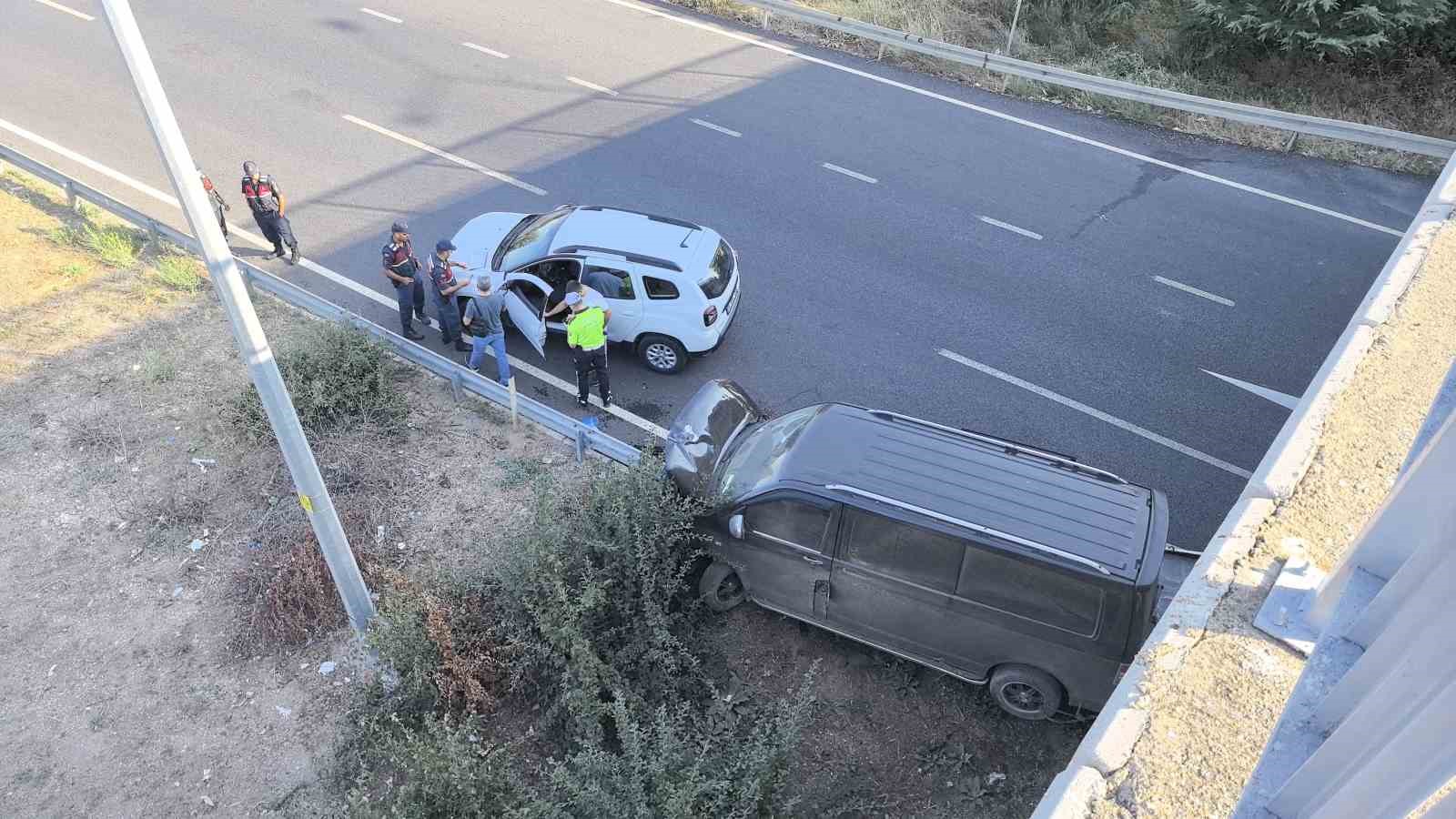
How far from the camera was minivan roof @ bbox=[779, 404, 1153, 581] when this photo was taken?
20.8 feet

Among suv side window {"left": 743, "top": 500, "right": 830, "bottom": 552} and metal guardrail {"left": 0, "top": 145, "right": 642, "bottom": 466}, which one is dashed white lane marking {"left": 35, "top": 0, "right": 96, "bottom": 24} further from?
suv side window {"left": 743, "top": 500, "right": 830, "bottom": 552}

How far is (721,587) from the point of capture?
295 inches

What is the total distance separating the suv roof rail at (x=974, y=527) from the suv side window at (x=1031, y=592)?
12 centimetres

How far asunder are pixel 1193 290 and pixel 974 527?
705 centimetres

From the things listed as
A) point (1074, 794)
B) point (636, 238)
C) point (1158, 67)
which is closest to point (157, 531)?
point (636, 238)

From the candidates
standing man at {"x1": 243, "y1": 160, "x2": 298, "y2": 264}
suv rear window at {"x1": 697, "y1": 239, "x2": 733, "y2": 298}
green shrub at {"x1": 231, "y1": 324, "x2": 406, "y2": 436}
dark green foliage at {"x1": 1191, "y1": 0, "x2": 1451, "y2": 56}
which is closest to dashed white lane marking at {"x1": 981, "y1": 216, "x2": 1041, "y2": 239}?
suv rear window at {"x1": 697, "y1": 239, "x2": 733, "y2": 298}

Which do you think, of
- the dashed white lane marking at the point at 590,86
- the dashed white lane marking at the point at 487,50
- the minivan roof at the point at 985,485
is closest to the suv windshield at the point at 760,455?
the minivan roof at the point at 985,485

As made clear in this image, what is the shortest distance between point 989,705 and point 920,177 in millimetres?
8844

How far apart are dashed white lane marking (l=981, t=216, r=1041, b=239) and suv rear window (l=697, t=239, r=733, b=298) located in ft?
14.7

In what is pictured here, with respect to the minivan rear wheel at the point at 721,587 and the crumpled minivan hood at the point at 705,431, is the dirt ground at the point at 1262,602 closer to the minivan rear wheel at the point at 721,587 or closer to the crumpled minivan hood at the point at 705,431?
the minivan rear wheel at the point at 721,587

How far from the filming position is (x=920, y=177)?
13.8 metres

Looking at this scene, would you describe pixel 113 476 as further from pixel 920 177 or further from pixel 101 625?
pixel 920 177

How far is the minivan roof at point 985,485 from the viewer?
633 centimetres

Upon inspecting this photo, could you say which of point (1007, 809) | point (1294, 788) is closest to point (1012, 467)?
point (1007, 809)
